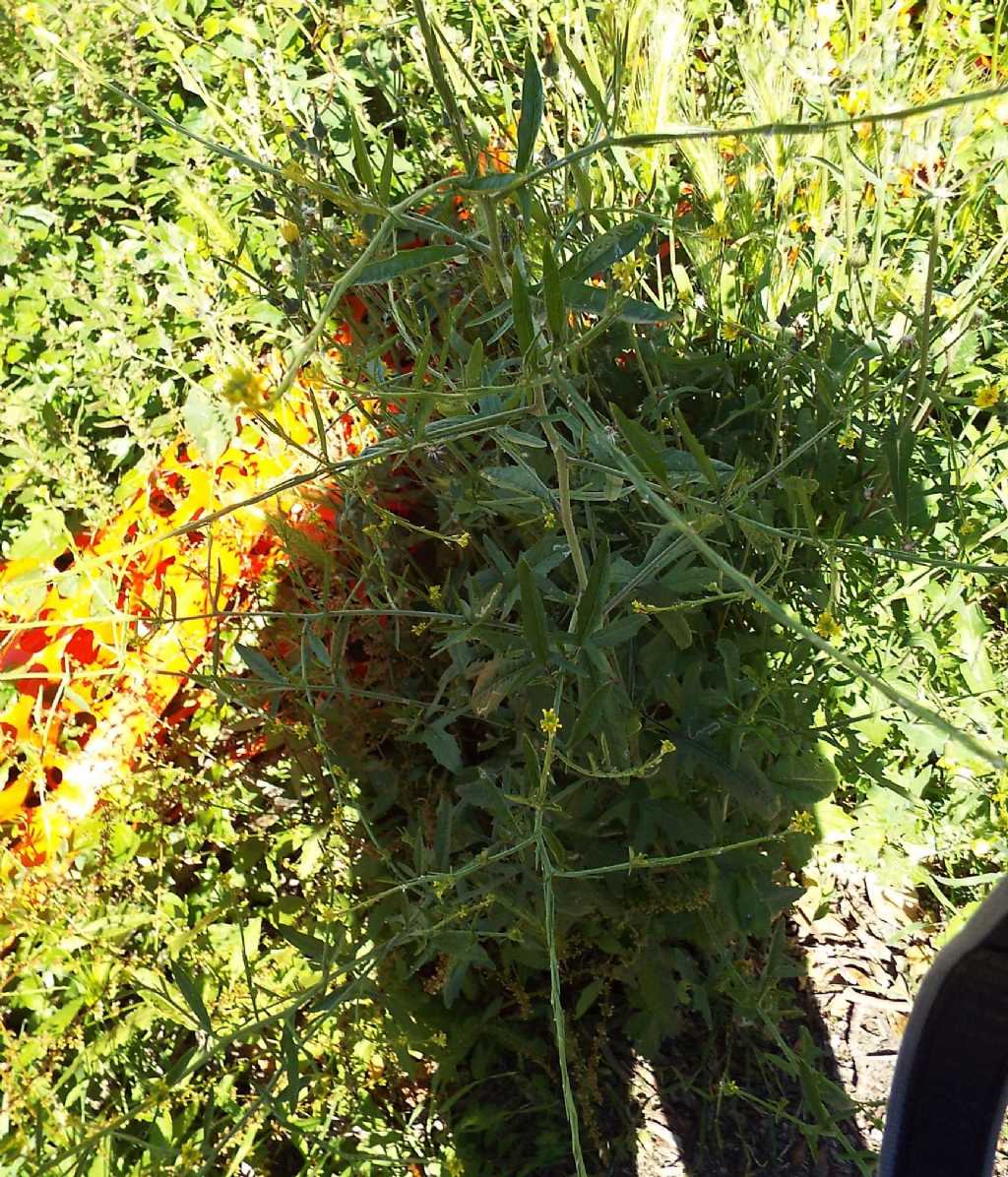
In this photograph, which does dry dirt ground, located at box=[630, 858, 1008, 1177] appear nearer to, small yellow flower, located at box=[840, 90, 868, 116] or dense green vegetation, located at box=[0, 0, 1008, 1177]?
dense green vegetation, located at box=[0, 0, 1008, 1177]

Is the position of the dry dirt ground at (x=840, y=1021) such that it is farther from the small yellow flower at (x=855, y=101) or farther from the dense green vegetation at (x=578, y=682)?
the small yellow flower at (x=855, y=101)

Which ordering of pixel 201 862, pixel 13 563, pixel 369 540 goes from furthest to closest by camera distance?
pixel 13 563
pixel 201 862
pixel 369 540

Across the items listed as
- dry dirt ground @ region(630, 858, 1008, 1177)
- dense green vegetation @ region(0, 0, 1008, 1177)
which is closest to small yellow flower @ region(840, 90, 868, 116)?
dense green vegetation @ region(0, 0, 1008, 1177)

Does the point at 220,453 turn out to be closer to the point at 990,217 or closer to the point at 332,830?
the point at 332,830

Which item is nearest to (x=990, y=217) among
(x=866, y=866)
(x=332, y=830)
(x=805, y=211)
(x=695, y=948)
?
(x=805, y=211)

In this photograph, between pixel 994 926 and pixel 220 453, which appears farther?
pixel 220 453

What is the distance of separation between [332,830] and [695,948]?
0.63 m

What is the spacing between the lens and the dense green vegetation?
4.26 ft

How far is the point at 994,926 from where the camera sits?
599 mm

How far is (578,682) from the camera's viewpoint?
1257 mm

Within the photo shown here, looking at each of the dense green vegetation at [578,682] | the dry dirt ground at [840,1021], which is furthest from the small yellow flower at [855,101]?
the dry dirt ground at [840,1021]

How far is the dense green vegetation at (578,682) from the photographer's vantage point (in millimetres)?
1298

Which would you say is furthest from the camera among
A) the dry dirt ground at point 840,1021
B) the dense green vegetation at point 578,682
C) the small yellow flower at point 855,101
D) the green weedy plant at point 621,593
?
the small yellow flower at point 855,101

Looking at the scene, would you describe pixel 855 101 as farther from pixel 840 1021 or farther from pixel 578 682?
pixel 840 1021
